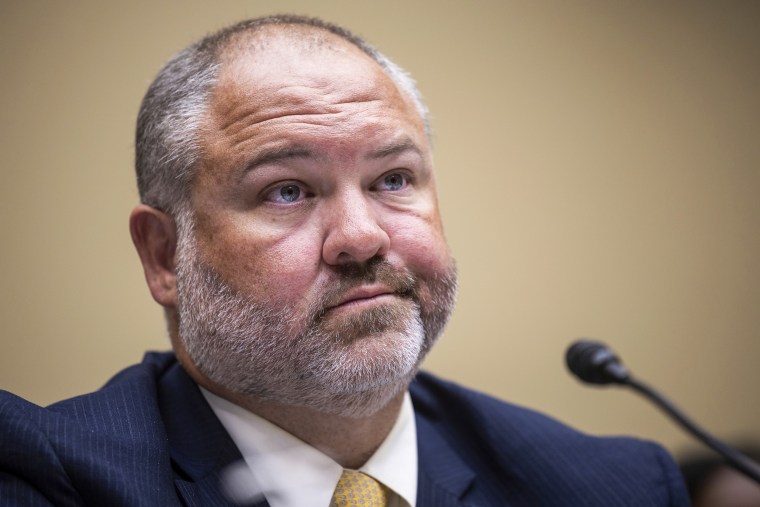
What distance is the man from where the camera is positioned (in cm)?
142

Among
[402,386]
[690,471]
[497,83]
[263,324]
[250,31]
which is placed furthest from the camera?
[497,83]

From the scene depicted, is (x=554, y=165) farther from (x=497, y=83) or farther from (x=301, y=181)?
(x=301, y=181)

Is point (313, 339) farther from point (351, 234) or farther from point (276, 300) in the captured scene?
point (351, 234)

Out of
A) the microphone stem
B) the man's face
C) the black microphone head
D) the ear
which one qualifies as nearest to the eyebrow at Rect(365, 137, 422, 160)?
the man's face

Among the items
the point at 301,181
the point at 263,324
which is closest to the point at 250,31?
the point at 301,181

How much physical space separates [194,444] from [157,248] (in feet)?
1.51

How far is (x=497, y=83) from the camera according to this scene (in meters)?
3.02

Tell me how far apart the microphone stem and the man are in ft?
1.13

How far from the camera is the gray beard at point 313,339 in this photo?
4.69 ft

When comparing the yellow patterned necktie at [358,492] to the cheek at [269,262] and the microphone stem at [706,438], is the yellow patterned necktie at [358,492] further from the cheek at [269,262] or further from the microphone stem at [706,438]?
the microphone stem at [706,438]

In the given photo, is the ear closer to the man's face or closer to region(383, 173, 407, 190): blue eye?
the man's face

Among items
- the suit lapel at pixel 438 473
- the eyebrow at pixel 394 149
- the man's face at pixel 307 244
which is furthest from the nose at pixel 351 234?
the suit lapel at pixel 438 473

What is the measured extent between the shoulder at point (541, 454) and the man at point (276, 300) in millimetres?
15

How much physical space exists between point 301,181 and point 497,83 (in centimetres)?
174
